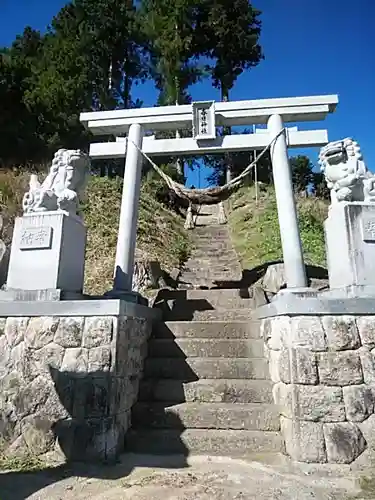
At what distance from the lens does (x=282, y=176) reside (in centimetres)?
432

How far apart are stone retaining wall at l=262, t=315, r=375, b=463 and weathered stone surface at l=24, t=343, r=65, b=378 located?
1.82 meters

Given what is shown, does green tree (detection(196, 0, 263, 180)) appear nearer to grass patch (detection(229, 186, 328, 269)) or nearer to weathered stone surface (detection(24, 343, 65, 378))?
grass patch (detection(229, 186, 328, 269))

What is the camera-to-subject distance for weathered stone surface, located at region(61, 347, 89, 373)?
2.97 meters

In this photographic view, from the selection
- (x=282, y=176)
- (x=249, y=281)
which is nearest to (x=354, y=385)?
(x=282, y=176)

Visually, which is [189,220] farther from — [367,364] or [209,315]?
[367,364]

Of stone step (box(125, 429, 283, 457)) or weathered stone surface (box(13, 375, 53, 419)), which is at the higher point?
weathered stone surface (box(13, 375, 53, 419))

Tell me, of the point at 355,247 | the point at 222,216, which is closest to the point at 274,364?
the point at 355,247

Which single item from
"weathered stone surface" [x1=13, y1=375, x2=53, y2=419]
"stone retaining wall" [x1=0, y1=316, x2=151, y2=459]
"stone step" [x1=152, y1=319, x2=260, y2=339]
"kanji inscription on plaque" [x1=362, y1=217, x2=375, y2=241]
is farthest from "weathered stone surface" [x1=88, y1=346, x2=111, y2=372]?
"kanji inscription on plaque" [x1=362, y1=217, x2=375, y2=241]

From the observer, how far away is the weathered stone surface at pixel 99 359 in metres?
2.94

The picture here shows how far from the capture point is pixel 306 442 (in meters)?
2.70

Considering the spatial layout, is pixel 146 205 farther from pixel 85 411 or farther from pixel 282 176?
pixel 85 411

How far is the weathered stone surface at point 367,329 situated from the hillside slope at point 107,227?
4431 millimetres

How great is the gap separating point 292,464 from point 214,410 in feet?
2.45

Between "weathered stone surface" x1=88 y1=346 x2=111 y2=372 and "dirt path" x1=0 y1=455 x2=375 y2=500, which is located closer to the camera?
"dirt path" x1=0 y1=455 x2=375 y2=500
